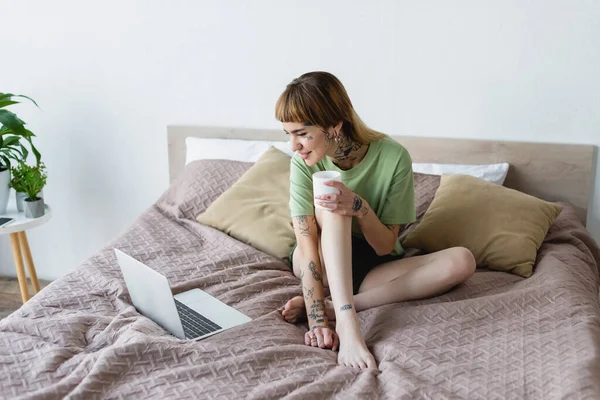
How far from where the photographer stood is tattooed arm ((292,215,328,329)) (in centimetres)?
184

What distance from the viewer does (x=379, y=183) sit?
1.97 metres

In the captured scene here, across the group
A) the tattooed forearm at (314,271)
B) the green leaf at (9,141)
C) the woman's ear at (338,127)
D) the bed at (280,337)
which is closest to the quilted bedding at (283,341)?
the bed at (280,337)

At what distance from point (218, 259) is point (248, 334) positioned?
1.54 feet

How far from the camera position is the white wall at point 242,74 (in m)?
2.43

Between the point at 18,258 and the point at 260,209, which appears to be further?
the point at 18,258

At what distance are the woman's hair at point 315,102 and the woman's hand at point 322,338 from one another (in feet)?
1.68

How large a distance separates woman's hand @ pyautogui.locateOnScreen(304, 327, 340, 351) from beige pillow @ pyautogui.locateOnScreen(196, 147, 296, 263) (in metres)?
0.48

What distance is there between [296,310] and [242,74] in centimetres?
116

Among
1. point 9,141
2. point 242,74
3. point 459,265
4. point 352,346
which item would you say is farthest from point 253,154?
point 352,346

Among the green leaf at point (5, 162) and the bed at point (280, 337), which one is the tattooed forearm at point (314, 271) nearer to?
the bed at point (280, 337)

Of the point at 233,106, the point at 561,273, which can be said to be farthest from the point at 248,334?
the point at 233,106

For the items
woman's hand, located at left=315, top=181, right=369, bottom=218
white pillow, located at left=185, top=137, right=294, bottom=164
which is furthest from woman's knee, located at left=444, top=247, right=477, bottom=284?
white pillow, located at left=185, top=137, right=294, bottom=164

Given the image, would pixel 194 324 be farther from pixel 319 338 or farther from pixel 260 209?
pixel 260 209

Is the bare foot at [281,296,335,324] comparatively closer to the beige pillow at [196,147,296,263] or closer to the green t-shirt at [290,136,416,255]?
the green t-shirt at [290,136,416,255]
